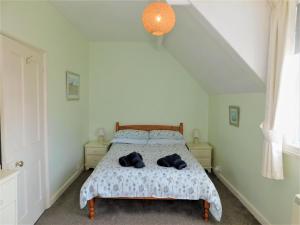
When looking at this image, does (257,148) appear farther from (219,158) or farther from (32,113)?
(32,113)

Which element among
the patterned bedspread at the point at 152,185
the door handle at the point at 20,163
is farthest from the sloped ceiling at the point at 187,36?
the door handle at the point at 20,163

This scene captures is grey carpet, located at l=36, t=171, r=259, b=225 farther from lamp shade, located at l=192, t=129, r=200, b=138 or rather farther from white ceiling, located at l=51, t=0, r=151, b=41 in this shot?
white ceiling, located at l=51, t=0, r=151, b=41

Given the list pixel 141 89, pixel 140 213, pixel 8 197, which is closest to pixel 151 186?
pixel 140 213

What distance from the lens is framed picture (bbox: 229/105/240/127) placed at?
320cm

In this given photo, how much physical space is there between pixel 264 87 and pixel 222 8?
3.31 feet

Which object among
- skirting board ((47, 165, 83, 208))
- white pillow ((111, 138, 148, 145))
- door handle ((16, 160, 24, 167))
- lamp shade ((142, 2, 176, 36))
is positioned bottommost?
A: skirting board ((47, 165, 83, 208))

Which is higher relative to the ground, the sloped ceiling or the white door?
the sloped ceiling

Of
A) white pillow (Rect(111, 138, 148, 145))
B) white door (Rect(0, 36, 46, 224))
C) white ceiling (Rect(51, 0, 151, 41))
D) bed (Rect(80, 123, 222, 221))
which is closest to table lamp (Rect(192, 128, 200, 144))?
A: white pillow (Rect(111, 138, 148, 145))

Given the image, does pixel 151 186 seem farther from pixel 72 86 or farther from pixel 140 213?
pixel 72 86

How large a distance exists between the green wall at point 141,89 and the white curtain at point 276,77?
8.16 feet

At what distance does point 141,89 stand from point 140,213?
264 cm

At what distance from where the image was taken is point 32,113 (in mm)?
2432

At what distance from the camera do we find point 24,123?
227 cm

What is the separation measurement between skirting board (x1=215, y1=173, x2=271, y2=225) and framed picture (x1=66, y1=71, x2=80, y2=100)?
2.98 meters
